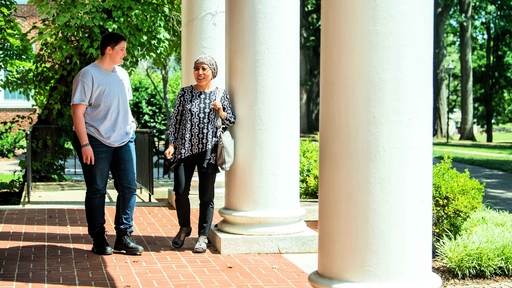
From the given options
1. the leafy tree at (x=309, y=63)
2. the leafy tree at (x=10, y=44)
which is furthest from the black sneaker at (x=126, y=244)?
the leafy tree at (x=309, y=63)

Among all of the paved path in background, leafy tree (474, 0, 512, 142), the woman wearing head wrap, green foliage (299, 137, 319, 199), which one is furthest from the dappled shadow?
leafy tree (474, 0, 512, 142)

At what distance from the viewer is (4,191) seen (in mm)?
15648

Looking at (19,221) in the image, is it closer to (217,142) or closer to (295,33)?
(217,142)

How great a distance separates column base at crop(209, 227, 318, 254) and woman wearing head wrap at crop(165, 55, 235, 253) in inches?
9.1

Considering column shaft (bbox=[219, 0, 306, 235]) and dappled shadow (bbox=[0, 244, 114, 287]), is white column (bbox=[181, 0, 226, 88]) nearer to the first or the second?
column shaft (bbox=[219, 0, 306, 235])

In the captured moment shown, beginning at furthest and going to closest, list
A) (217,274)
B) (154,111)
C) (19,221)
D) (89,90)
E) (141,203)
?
(154,111)
(141,203)
(19,221)
(89,90)
(217,274)

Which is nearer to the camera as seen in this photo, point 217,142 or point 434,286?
point 434,286

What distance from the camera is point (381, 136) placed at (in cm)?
379

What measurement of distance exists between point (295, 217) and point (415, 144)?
149 inches

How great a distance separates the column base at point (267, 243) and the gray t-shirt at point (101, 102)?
1358 mm

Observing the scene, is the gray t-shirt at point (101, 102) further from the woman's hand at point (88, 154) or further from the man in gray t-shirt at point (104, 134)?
the woman's hand at point (88, 154)

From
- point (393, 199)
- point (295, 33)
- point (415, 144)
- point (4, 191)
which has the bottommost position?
point (4, 191)

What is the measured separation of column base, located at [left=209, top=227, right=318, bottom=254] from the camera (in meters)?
7.41

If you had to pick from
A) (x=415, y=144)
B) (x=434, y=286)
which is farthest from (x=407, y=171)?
(x=434, y=286)
